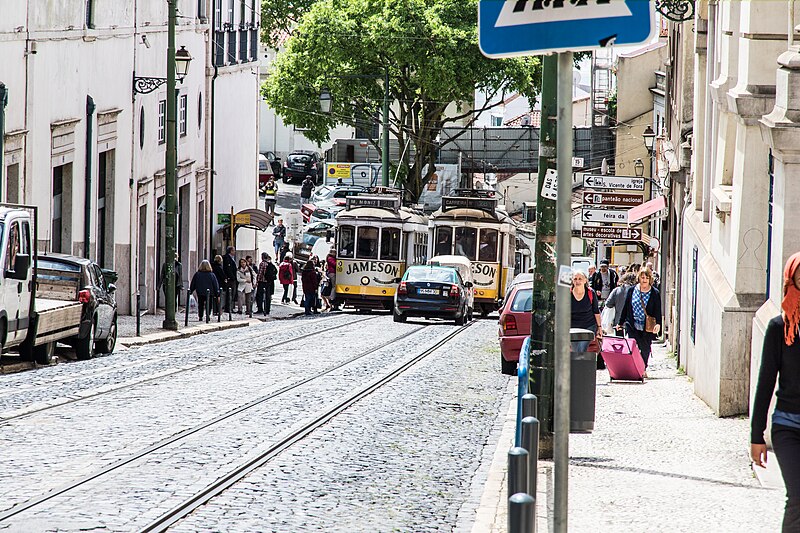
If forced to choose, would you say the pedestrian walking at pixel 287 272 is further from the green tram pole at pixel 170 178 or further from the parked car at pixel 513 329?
the parked car at pixel 513 329

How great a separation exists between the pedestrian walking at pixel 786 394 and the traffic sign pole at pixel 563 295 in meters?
1.39

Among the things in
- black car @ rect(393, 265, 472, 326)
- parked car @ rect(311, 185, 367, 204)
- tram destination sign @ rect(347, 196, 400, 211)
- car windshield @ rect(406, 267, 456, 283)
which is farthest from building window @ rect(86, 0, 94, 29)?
parked car @ rect(311, 185, 367, 204)

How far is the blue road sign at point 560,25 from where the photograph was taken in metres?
5.62

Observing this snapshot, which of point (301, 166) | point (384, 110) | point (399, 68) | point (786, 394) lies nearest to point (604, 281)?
point (384, 110)

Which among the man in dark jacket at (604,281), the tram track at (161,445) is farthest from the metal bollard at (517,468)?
the man in dark jacket at (604,281)

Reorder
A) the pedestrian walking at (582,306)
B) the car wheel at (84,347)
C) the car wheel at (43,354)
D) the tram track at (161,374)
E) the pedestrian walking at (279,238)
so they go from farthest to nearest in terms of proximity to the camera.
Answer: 1. the pedestrian walking at (279,238)
2. the car wheel at (84,347)
3. the car wheel at (43,354)
4. the pedestrian walking at (582,306)
5. the tram track at (161,374)

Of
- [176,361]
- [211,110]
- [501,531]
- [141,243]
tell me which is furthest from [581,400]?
[211,110]

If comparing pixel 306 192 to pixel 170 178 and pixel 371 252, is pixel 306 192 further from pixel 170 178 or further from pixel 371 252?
pixel 170 178

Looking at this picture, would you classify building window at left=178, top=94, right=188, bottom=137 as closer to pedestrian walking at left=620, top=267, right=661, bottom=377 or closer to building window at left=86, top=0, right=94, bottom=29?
building window at left=86, top=0, right=94, bottom=29

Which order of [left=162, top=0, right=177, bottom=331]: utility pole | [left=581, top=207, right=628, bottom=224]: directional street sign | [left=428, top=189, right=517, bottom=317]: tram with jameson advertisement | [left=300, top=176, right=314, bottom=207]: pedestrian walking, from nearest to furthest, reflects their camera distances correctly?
[left=581, top=207, right=628, bottom=224]: directional street sign
[left=162, top=0, right=177, bottom=331]: utility pole
[left=428, top=189, right=517, bottom=317]: tram with jameson advertisement
[left=300, top=176, right=314, bottom=207]: pedestrian walking

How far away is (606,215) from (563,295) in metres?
18.0

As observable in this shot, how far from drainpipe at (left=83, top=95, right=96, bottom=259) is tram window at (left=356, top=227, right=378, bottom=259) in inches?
440

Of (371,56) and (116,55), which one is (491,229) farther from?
(371,56)

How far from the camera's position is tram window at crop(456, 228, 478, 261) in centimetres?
4219
